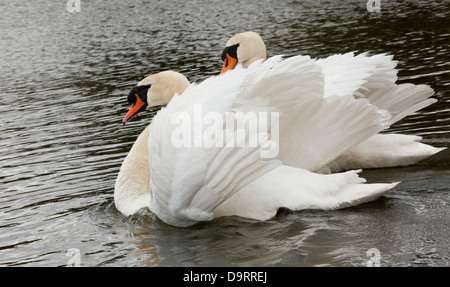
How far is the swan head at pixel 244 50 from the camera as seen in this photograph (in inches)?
337

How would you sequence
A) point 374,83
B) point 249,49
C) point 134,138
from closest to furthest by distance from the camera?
point 374,83 < point 249,49 < point 134,138

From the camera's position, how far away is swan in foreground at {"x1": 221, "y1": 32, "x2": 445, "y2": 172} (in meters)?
5.97

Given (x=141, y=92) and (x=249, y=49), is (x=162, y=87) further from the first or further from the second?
(x=249, y=49)

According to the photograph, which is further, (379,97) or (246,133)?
(379,97)

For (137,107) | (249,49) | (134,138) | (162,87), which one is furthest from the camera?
(134,138)

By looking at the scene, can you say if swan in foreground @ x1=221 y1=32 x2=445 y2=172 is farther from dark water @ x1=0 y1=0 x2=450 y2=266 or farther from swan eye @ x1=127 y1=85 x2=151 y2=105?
swan eye @ x1=127 y1=85 x2=151 y2=105

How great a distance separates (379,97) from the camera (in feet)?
21.2

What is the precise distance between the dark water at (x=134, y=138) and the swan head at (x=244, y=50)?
5.14 feet

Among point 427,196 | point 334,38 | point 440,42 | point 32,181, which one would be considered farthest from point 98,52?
point 427,196

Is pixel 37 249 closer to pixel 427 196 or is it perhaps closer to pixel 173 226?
pixel 173 226

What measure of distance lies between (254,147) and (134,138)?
13.6ft

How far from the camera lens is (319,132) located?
18.5 ft

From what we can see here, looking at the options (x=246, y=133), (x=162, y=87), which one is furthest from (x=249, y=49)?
(x=246, y=133)

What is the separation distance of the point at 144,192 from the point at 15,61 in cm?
1328
